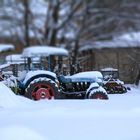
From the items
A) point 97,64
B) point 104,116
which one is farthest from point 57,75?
point 104,116

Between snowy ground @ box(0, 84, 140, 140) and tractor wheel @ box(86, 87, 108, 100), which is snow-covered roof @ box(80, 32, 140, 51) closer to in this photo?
tractor wheel @ box(86, 87, 108, 100)

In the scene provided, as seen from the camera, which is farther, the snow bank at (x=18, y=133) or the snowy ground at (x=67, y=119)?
the snowy ground at (x=67, y=119)

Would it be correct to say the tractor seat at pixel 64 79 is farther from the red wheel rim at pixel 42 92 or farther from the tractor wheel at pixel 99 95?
the tractor wheel at pixel 99 95

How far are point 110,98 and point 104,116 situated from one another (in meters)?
1.37

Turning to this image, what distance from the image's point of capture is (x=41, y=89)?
8031mm

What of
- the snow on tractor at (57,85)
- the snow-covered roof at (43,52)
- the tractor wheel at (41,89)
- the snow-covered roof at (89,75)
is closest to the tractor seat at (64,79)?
the snow on tractor at (57,85)

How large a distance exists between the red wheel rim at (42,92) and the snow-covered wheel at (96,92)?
0.54 m

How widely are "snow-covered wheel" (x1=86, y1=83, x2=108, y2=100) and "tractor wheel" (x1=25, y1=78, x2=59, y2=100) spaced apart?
478mm

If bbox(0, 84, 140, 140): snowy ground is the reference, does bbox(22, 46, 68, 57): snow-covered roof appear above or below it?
above

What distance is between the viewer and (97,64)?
9195 millimetres

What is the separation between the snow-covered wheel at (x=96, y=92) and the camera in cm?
778

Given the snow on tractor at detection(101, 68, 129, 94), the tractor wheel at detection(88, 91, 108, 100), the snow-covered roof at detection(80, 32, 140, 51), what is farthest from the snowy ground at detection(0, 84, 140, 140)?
the snow-covered roof at detection(80, 32, 140, 51)

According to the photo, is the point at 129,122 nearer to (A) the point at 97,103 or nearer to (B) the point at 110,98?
(A) the point at 97,103

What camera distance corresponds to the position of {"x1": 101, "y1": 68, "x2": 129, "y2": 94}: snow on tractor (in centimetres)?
810
